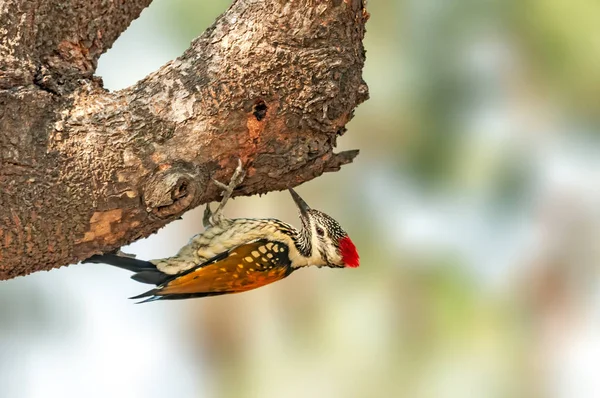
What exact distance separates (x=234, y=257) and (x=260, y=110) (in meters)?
1.36

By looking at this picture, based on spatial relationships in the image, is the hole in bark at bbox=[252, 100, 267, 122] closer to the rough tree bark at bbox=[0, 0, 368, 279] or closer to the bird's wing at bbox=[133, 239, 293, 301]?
the rough tree bark at bbox=[0, 0, 368, 279]

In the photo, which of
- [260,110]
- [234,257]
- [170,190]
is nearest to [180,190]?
[170,190]

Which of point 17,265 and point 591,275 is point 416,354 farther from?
point 17,265

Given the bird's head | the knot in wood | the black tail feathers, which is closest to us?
the knot in wood

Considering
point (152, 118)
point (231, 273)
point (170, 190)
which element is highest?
point (152, 118)

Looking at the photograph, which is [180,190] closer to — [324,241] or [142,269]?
[142,269]

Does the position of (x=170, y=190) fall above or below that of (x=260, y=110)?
below

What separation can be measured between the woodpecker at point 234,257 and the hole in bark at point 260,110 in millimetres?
1070

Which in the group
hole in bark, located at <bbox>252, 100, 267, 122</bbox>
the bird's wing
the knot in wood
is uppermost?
hole in bark, located at <bbox>252, 100, 267, 122</bbox>

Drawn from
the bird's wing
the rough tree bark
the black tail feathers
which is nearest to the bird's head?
the bird's wing

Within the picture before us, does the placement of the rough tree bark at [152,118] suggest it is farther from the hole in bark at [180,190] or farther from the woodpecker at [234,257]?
the woodpecker at [234,257]

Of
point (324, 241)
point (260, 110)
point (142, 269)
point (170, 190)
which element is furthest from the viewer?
point (324, 241)

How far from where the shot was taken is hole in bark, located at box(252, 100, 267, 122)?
2.83 m

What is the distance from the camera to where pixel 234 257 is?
3996 millimetres
